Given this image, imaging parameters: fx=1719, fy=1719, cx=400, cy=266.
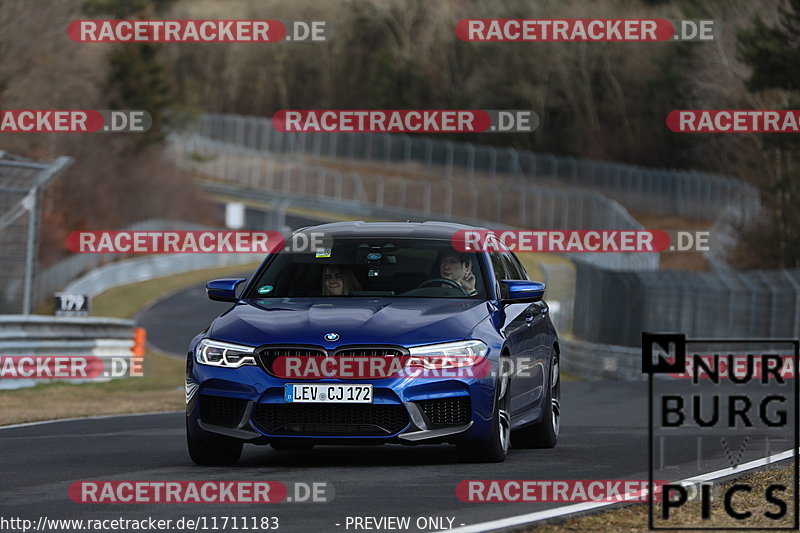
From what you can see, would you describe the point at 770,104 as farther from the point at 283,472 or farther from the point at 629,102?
the point at 283,472

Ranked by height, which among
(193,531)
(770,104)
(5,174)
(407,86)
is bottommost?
(193,531)

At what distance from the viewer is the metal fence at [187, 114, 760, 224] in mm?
72438

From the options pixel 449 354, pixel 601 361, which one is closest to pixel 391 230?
pixel 449 354

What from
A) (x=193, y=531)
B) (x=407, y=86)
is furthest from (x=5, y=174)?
(x=407, y=86)

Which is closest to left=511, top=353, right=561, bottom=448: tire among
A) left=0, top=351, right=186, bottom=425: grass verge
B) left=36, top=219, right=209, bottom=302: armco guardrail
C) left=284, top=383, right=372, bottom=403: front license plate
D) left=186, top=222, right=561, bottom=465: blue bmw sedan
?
left=186, top=222, right=561, bottom=465: blue bmw sedan

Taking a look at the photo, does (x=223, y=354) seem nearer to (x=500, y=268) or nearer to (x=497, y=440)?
(x=497, y=440)

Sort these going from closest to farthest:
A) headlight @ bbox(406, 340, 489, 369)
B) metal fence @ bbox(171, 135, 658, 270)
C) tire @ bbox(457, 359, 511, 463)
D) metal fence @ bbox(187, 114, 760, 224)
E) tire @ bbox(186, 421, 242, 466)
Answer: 1. headlight @ bbox(406, 340, 489, 369)
2. tire @ bbox(457, 359, 511, 463)
3. tire @ bbox(186, 421, 242, 466)
4. metal fence @ bbox(187, 114, 760, 224)
5. metal fence @ bbox(171, 135, 658, 270)

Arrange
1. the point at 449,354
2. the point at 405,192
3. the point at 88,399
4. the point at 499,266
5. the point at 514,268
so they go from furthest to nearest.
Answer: the point at 405,192, the point at 88,399, the point at 514,268, the point at 499,266, the point at 449,354

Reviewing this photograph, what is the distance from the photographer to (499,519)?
8.52 m

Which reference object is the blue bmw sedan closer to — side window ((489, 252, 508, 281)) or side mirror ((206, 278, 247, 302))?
side mirror ((206, 278, 247, 302))

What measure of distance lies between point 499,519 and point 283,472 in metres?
2.47

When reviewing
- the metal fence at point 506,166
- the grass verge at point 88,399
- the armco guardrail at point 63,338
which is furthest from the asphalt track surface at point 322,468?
the metal fence at point 506,166

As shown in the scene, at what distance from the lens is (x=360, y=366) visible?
10570 millimetres

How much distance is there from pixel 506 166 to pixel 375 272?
7740cm
